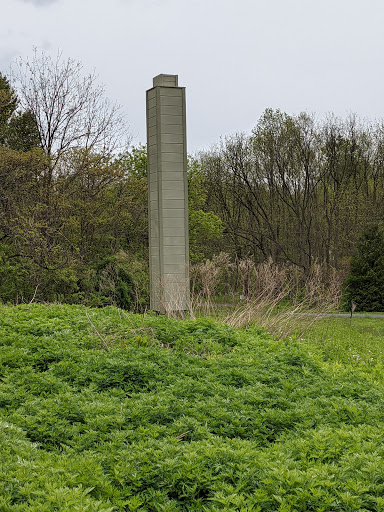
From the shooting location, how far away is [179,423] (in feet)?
10.3

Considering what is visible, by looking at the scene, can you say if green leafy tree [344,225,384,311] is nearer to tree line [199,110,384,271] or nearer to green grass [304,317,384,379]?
tree line [199,110,384,271]

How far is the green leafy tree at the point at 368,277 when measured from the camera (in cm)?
1580

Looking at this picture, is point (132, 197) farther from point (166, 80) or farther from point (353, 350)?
point (353, 350)

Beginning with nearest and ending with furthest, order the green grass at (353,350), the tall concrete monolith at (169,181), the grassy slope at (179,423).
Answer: the grassy slope at (179,423)
the green grass at (353,350)
the tall concrete monolith at (169,181)

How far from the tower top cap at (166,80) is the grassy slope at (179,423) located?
5664mm

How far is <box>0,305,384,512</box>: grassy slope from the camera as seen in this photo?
2.48 metres

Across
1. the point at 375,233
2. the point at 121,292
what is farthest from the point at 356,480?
the point at 375,233

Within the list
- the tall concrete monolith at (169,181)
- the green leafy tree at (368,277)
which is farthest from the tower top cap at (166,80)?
the green leafy tree at (368,277)

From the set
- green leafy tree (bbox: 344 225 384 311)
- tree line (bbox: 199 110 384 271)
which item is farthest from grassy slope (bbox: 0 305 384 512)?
tree line (bbox: 199 110 384 271)

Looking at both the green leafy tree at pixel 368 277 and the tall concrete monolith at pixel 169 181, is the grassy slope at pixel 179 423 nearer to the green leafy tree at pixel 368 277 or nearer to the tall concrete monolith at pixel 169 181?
the tall concrete monolith at pixel 169 181

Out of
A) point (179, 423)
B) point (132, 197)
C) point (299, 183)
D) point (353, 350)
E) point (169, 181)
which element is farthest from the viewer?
point (299, 183)

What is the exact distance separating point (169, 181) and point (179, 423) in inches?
269

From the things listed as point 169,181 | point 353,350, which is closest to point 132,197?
point 169,181

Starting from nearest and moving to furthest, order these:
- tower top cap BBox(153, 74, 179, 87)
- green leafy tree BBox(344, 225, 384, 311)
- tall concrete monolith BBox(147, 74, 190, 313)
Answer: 1. tall concrete monolith BBox(147, 74, 190, 313)
2. tower top cap BBox(153, 74, 179, 87)
3. green leafy tree BBox(344, 225, 384, 311)
